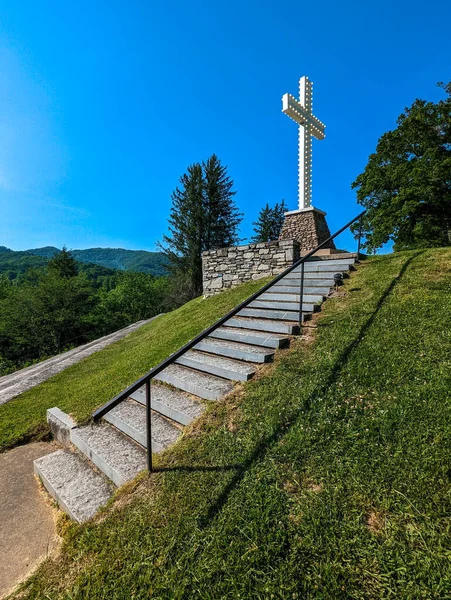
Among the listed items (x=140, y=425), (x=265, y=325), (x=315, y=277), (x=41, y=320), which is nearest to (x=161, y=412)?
(x=140, y=425)

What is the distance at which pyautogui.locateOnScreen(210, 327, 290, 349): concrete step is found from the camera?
3977 millimetres

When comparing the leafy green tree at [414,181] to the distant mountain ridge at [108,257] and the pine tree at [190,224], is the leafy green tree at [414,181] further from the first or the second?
the distant mountain ridge at [108,257]

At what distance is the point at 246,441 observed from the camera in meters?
2.42

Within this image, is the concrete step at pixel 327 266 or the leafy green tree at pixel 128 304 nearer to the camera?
the concrete step at pixel 327 266

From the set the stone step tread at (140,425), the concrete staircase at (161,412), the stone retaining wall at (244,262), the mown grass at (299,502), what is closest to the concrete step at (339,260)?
the stone retaining wall at (244,262)

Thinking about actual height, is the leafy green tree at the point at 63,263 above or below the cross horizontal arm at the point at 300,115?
below

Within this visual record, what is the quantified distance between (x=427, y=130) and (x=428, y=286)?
14474 mm

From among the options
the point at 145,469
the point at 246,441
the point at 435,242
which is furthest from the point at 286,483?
the point at 435,242

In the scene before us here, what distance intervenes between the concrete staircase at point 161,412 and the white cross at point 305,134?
437 cm

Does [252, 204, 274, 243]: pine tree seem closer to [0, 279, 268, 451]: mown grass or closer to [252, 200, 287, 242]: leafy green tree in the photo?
[252, 200, 287, 242]: leafy green tree

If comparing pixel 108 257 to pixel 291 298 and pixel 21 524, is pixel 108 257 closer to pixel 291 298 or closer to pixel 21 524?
pixel 291 298

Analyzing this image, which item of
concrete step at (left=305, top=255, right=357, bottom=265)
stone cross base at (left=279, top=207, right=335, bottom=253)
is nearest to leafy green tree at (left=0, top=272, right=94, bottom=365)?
stone cross base at (left=279, top=207, right=335, bottom=253)

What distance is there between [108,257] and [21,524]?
101 m

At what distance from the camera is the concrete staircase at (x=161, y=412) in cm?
252
